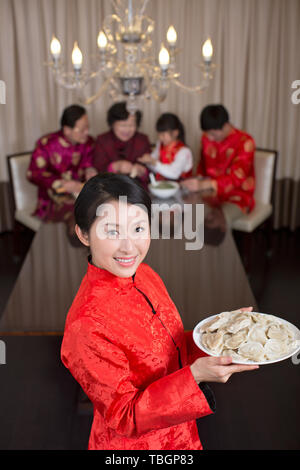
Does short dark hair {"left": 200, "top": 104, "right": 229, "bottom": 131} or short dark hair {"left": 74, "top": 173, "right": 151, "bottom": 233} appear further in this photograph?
short dark hair {"left": 200, "top": 104, "right": 229, "bottom": 131}

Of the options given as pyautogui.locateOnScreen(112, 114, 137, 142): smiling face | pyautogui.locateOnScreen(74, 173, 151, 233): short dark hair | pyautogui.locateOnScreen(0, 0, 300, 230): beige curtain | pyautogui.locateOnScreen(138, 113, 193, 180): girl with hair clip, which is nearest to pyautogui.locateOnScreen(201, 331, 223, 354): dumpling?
pyautogui.locateOnScreen(74, 173, 151, 233): short dark hair

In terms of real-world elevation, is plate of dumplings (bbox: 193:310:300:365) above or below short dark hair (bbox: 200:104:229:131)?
below

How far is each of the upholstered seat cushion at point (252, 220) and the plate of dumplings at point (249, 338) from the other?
2231mm

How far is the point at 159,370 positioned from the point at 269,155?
2686 mm

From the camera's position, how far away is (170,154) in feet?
11.4

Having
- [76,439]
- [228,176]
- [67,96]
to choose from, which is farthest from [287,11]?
[76,439]

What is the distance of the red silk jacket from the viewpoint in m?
0.96

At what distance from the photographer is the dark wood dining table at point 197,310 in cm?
176

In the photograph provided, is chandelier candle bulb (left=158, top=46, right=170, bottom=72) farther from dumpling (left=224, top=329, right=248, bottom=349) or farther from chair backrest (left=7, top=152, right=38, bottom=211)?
chair backrest (left=7, top=152, right=38, bottom=211)

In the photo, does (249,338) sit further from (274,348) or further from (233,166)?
(233,166)

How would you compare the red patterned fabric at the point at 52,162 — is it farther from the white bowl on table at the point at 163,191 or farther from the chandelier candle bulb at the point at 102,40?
the chandelier candle bulb at the point at 102,40

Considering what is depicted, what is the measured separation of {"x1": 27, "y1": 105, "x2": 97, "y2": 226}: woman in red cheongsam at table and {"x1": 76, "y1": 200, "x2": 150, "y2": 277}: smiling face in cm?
220

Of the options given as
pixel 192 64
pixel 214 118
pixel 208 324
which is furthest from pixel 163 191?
pixel 208 324

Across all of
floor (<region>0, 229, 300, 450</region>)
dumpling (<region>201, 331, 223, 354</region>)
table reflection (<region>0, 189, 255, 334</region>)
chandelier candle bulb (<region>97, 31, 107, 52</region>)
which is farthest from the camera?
chandelier candle bulb (<region>97, 31, 107, 52</region>)
